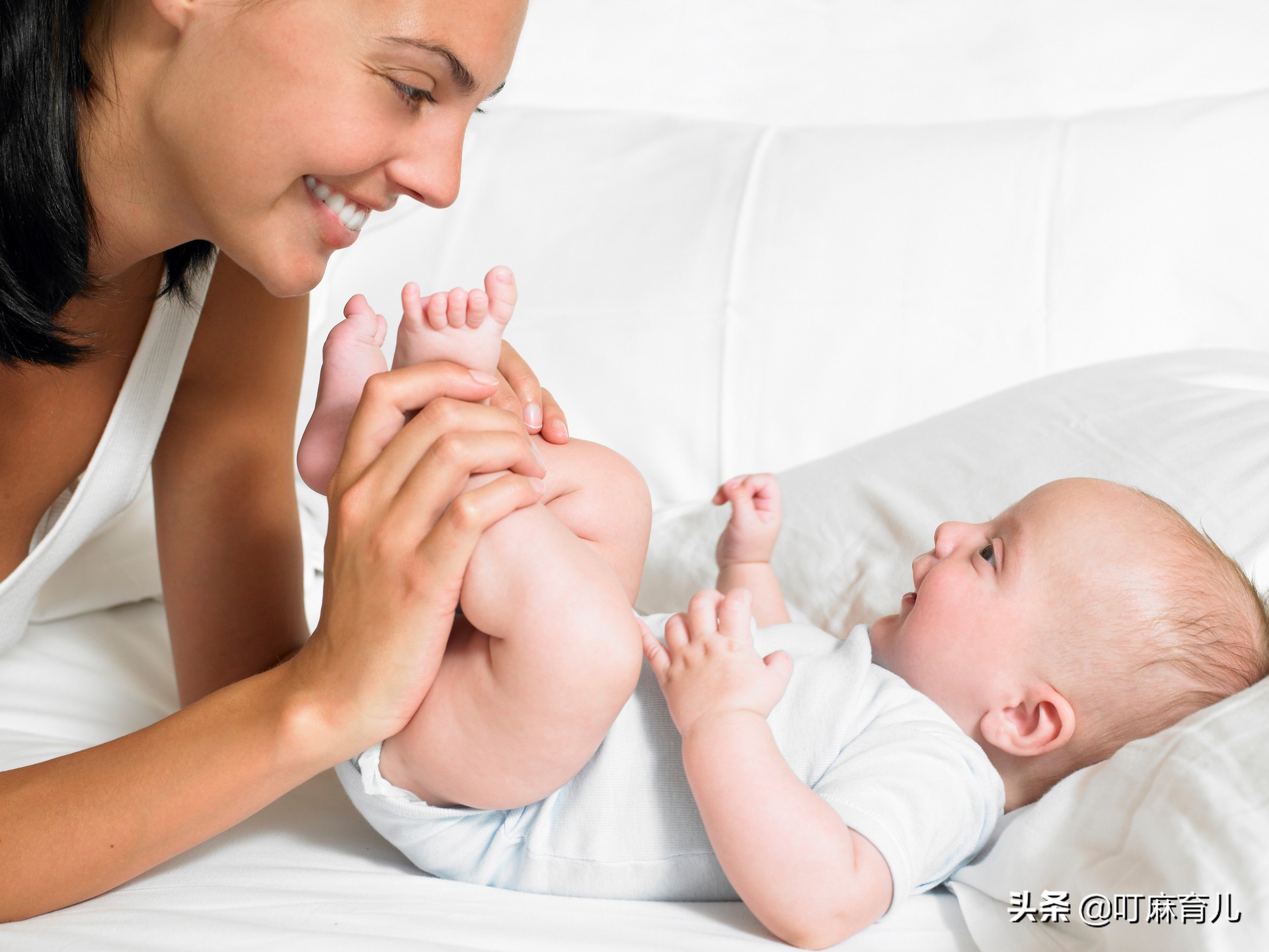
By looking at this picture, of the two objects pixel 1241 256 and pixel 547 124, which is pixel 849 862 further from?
pixel 547 124

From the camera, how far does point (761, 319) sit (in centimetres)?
159

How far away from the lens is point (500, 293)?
84 cm

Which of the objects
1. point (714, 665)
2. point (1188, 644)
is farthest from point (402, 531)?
point (1188, 644)

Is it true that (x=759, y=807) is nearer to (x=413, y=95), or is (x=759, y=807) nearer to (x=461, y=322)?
(x=461, y=322)

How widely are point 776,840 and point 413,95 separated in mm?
598

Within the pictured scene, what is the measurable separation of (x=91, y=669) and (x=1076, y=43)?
175cm

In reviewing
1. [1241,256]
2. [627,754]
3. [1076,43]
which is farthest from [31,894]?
[1076,43]

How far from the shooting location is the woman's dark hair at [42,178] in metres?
0.85

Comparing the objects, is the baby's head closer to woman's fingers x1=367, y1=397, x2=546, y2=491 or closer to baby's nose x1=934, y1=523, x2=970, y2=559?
baby's nose x1=934, y1=523, x2=970, y2=559

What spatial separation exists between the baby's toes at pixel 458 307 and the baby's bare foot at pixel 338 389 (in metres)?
0.10

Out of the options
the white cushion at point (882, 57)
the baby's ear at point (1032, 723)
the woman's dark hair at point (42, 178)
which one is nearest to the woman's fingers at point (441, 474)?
the woman's dark hair at point (42, 178)

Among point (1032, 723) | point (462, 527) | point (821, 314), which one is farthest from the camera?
point (821, 314)

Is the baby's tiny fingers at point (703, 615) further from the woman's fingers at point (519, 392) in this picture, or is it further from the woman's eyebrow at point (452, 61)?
the woman's eyebrow at point (452, 61)

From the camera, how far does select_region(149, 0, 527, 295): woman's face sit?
797 mm
